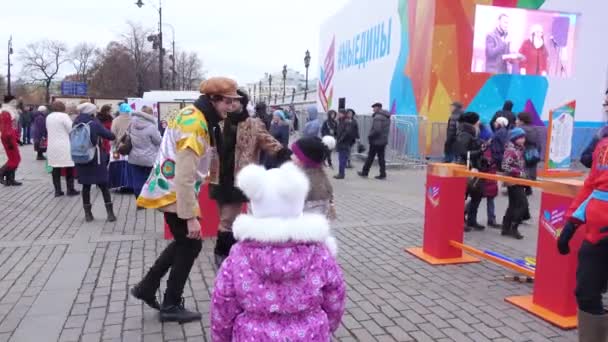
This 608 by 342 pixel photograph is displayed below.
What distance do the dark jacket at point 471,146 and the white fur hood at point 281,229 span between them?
19.1 feet

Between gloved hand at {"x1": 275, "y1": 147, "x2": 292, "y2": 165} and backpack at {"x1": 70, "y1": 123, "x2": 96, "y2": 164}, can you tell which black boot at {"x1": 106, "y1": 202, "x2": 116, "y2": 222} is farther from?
gloved hand at {"x1": 275, "y1": 147, "x2": 292, "y2": 165}

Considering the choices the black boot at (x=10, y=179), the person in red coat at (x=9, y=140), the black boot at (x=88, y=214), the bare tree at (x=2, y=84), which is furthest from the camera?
the bare tree at (x=2, y=84)

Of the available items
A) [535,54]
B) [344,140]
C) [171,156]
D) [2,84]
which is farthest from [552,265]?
[2,84]

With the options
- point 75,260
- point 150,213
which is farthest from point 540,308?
point 150,213

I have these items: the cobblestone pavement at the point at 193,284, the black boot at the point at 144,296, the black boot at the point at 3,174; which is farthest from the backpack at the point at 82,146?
the black boot at the point at 3,174

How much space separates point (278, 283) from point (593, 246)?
6.67ft

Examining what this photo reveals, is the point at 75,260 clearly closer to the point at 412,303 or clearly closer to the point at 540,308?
the point at 412,303

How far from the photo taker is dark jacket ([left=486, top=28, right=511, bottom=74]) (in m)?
15.8

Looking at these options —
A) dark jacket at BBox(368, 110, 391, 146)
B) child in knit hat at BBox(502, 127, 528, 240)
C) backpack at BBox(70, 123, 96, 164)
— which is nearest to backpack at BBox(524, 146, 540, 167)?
child in knit hat at BBox(502, 127, 528, 240)

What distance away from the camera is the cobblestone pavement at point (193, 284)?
12.8 feet

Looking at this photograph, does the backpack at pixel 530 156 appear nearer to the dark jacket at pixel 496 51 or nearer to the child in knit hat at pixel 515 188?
the child in knit hat at pixel 515 188

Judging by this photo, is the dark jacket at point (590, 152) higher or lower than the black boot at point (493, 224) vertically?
higher

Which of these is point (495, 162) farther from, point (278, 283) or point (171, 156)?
point (278, 283)

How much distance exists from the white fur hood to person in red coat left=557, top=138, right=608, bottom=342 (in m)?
1.82
